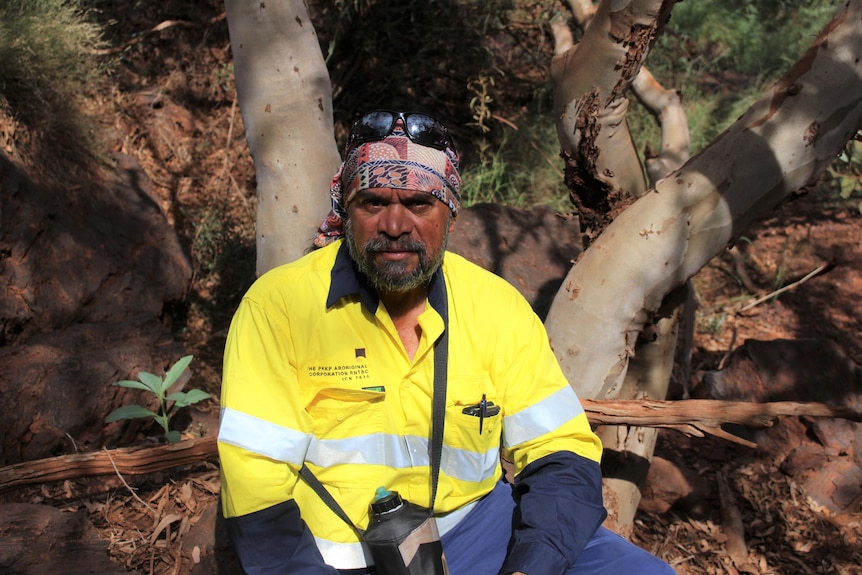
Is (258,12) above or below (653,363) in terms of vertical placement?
above

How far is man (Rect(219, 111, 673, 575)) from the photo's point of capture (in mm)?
2344

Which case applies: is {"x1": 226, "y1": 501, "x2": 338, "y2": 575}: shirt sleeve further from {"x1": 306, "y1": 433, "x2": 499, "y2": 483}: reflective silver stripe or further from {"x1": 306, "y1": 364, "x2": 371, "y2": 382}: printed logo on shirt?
{"x1": 306, "y1": 364, "x2": 371, "y2": 382}: printed logo on shirt

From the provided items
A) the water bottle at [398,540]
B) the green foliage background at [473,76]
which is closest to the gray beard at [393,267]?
the water bottle at [398,540]

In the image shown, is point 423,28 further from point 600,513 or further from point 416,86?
point 600,513

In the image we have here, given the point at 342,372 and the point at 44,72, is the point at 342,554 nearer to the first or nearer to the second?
the point at 342,372

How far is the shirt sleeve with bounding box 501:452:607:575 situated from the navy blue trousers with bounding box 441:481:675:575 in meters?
0.09

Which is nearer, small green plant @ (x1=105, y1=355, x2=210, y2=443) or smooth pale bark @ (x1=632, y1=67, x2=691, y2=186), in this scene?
small green plant @ (x1=105, y1=355, x2=210, y2=443)

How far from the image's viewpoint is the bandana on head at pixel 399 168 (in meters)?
2.52

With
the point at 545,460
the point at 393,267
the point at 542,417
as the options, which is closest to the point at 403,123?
the point at 393,267

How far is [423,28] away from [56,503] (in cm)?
533

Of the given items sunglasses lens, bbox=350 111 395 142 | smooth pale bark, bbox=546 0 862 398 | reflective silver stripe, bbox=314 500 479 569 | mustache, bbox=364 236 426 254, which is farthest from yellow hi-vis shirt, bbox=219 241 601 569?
smooth pale bark, bbox=546 0 862 398

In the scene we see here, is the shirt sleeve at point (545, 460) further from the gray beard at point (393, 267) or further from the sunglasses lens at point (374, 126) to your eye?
the sunglasses lens at point (374, 126)

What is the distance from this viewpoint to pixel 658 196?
3119 millimetres

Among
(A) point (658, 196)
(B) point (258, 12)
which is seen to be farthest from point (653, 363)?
(B) point (258, 12)
